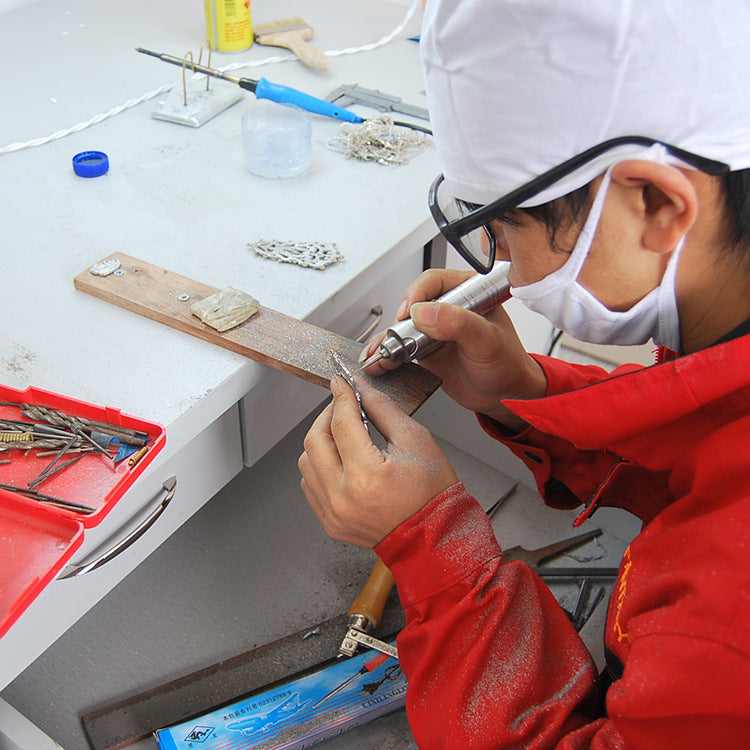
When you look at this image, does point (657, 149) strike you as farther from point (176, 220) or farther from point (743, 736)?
point (176, 220)

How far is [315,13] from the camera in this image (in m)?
1.83

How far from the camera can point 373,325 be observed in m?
1.16

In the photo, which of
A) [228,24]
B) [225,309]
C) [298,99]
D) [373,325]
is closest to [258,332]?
[225,309]

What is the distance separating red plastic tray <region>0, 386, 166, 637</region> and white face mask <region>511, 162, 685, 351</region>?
0.42 metres

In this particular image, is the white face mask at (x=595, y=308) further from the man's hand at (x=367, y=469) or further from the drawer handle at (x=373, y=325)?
the drawer handle at (x=373, y=325)

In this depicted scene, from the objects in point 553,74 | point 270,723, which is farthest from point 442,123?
point 270,723

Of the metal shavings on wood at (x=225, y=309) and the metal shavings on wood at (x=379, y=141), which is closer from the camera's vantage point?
the metal shavings on wood at (x=225, y=309)

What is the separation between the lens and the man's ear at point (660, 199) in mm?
598

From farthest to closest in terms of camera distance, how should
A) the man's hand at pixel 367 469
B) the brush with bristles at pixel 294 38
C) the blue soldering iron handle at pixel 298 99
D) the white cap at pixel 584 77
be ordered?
the brush with bristles at pixel 294 38 < the blue soldering iron handle at pixel 298 99 < the man's hand at pixel 367 469 < the white cap at pixel 584 77

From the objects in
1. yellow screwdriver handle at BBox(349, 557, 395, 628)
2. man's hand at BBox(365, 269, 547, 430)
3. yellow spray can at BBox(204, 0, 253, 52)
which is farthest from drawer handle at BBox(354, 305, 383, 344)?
yellow spray can at BBox(204, 0, 253, 52)

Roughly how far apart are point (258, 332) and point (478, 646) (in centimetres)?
43

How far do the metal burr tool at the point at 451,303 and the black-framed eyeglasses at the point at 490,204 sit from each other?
0.11 feet

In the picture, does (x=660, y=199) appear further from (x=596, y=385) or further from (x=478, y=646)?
(x=478, y=646)

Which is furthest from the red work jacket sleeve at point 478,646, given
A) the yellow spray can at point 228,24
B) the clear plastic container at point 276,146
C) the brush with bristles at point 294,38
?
the yellow spray can at point 228,24
